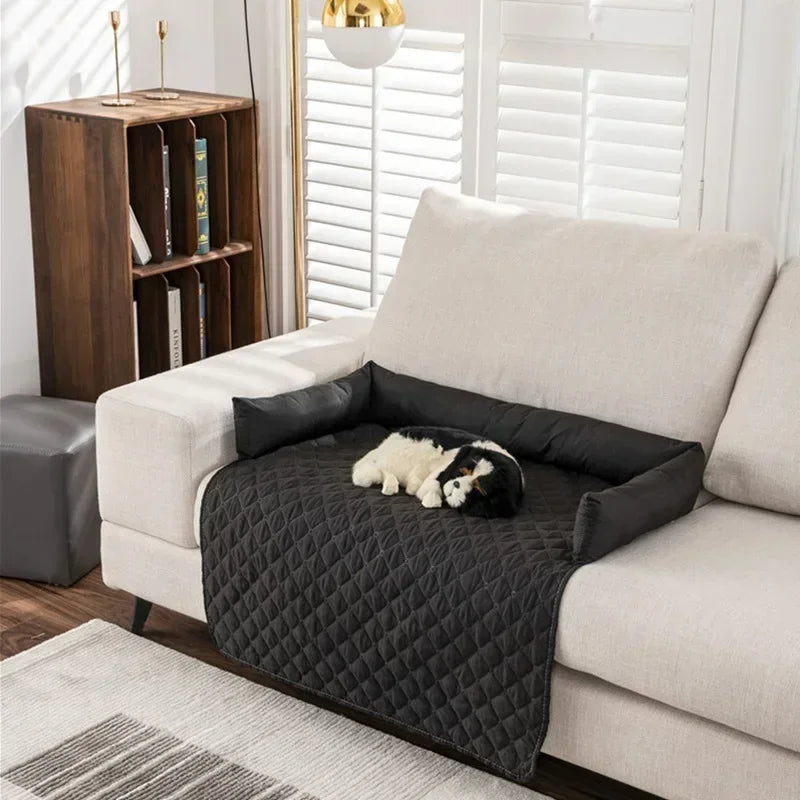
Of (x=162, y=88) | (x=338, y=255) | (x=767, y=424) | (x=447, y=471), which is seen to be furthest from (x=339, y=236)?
(x=767, y=424)

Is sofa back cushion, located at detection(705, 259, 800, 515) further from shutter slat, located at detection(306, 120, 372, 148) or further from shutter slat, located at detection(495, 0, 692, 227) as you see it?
shutter slat, located at detection(306, 120, 372, 148)

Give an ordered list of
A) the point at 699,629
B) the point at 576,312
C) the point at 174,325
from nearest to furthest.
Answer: the point at 699,629
the point at 576,312
the point at 174,325

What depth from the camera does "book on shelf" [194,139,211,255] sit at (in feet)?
11.7

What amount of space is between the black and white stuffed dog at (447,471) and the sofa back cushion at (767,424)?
40 cm

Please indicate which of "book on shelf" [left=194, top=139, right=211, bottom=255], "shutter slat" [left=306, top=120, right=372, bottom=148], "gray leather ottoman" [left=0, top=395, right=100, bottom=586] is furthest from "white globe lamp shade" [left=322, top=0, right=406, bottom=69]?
"gray leather ottoman" [left=0, top=395, right=100, bottom=586]

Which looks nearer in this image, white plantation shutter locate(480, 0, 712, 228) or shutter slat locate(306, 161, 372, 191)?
white plantation shutter locate(480, 0, 712, 228)

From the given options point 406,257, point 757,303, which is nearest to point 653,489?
point 757,303

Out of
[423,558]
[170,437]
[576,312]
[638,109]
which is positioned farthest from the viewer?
[638,109]

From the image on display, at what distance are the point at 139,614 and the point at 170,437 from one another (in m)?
0.47

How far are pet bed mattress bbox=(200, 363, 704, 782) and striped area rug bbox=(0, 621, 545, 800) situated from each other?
8 cm

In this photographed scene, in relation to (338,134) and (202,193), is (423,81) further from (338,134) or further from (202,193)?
(202,193)

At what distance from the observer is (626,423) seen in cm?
264

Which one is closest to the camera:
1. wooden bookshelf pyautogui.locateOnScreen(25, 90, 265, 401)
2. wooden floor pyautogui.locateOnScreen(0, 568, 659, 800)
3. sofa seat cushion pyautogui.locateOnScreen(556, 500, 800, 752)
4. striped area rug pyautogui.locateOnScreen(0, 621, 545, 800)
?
sofa seat cushion pyautogui.locateOnScreen(556, 500, 800, 752)

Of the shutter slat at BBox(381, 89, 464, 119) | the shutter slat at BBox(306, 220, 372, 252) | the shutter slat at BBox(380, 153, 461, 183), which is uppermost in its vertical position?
the shutter slat at BBox(381, 89, 464, 119)
